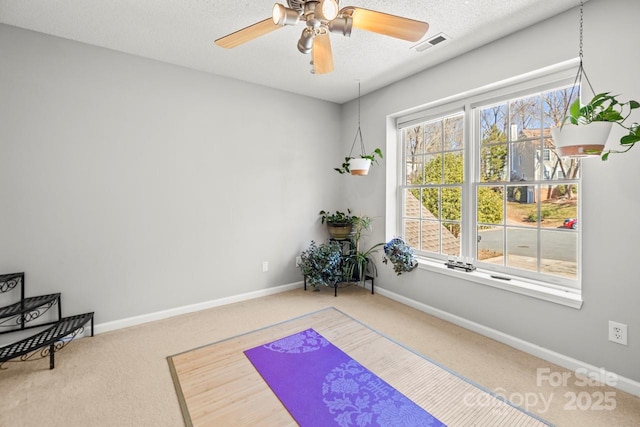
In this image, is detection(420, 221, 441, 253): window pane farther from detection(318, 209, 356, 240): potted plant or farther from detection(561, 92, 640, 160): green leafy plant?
detection(561, 92, 640, 160): green leafy plant

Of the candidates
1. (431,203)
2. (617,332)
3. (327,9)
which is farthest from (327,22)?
(617,332)

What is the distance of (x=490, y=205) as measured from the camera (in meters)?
2.74

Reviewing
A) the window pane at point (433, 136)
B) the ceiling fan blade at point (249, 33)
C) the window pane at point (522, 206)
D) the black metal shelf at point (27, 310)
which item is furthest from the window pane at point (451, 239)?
the black metal shelf at point (27, 310)

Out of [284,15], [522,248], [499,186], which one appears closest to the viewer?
[284,15]

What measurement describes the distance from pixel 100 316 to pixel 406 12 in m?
3.62

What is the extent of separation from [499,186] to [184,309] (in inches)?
132

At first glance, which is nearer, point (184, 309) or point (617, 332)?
point (617, 332)

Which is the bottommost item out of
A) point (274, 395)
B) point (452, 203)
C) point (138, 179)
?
point (274, 395)

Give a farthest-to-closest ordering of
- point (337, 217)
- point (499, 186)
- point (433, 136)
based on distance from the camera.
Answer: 1. point (337, 217)
2. point (433, 136)
3. point (499, 186)

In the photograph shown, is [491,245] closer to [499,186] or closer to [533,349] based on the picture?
[499,186]

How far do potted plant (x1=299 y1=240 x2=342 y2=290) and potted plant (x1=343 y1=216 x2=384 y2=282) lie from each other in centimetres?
14

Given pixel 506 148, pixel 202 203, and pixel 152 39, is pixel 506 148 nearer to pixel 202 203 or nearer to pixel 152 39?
pixel 202 203

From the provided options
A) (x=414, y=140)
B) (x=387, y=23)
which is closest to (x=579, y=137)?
(x=387, y=23)

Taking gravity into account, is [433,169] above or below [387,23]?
below
